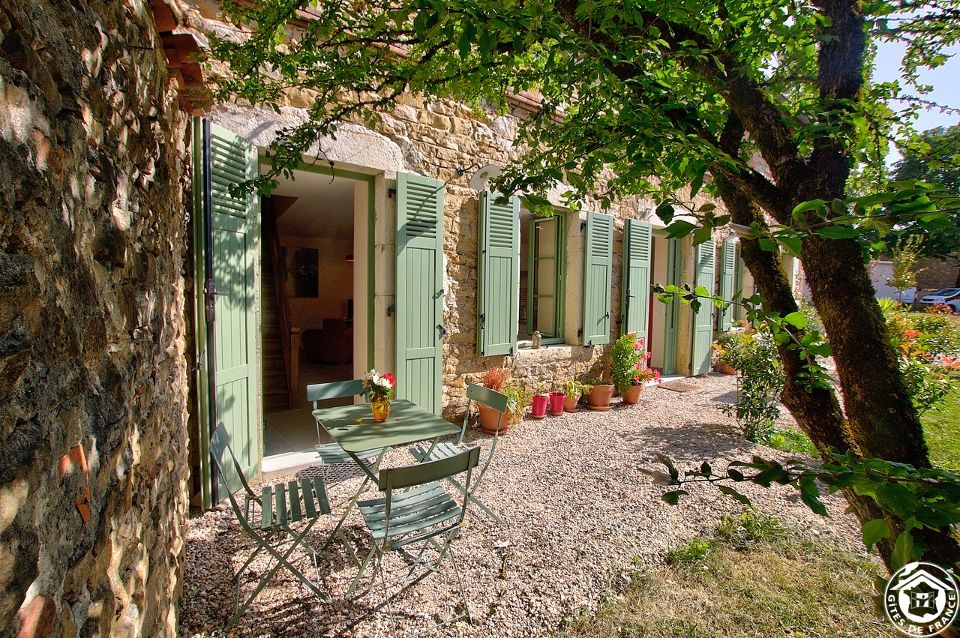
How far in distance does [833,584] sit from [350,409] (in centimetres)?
293

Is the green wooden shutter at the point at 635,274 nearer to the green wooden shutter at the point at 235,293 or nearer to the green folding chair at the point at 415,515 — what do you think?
the green folding chair at the point at 415,515

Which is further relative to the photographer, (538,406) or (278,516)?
(538,406)

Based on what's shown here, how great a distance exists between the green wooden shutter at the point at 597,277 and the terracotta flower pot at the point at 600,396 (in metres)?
0.54

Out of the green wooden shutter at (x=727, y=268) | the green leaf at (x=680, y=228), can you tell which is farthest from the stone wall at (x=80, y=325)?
the green wooden shutter at (x=727, y=268)

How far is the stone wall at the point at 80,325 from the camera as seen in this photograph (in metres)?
0.77

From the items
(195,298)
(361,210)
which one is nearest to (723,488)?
(195,298)

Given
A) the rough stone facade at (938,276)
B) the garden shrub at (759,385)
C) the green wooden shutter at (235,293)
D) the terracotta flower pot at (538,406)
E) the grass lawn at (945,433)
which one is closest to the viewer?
the green wooden shutter at (235,293)

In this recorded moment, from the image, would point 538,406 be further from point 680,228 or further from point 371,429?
point 680,228

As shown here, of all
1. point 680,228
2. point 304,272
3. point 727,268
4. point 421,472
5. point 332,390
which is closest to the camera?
point 680,228

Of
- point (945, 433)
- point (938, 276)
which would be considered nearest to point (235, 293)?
point (945, 433)

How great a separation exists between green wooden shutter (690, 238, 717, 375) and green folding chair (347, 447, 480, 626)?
19.6ft

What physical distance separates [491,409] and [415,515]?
2.46 m

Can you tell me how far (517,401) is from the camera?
4949 millimetres

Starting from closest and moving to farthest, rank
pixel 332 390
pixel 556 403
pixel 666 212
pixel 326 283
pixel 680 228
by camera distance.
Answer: pixel 680 228, pixel 666 212, pixel 332 390, pixel 556 403, pixel 326 283
